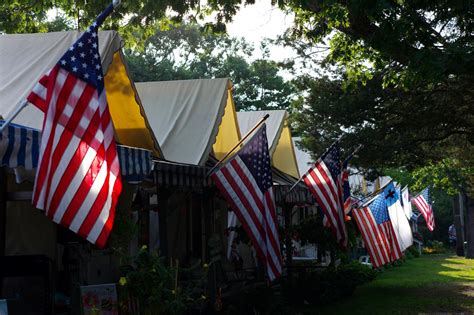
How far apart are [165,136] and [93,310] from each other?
6.60 metres

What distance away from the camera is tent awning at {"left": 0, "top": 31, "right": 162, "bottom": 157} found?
953cm

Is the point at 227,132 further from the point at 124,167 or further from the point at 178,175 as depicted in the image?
the point at 124,167

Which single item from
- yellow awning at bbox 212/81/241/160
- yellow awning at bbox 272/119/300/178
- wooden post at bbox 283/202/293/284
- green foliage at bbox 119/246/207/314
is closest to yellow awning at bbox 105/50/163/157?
green foliage at bbox 119/246/207/314

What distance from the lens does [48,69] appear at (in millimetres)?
10188

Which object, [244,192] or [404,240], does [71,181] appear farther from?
[404,240]

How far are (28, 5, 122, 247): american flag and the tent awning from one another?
2613 millimetres

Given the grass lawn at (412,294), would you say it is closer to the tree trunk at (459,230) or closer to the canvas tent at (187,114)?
the canvas tent at (187,114)

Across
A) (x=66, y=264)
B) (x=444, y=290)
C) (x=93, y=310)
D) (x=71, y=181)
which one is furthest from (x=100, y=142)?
(x=444, y=290)

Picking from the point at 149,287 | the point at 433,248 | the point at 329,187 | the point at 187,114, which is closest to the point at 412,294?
the point at 329,187

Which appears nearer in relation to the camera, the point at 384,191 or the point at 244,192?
the point at 244,192

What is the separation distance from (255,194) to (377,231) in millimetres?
8005

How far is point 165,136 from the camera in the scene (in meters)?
14.4

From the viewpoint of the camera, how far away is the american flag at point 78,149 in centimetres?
602

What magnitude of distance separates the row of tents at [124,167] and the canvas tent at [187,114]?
0.02 m
